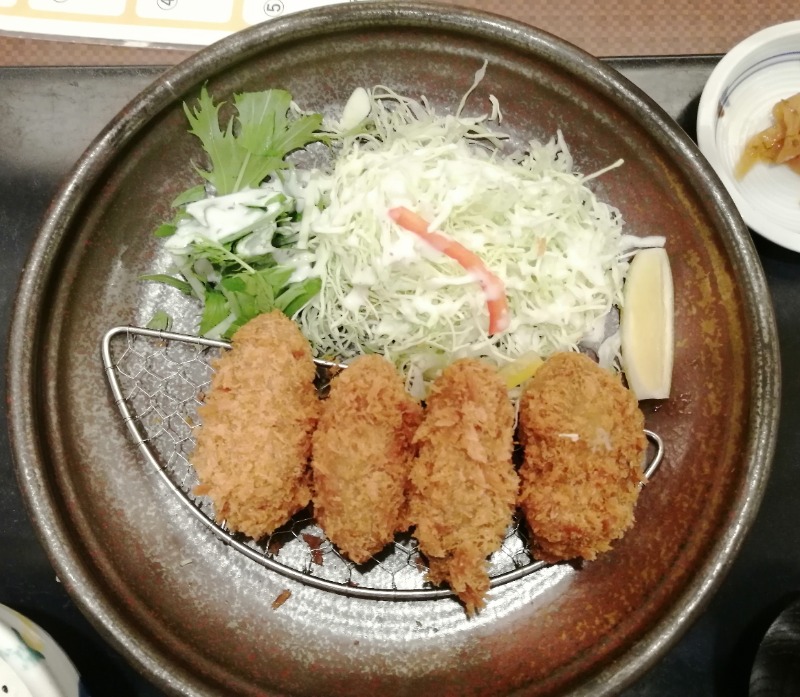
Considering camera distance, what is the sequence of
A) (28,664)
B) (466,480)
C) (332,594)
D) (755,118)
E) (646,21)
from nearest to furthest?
(28,664)
(466,480)
(332,594)
(755,118)
(646,21)

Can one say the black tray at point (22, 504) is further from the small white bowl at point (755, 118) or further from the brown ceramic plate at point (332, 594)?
the brown ceramic plate at point (332, 594)

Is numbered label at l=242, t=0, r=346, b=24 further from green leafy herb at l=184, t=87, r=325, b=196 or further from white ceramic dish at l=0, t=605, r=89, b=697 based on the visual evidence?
white ceramic dish at l=0, t=605, r=89, b=697

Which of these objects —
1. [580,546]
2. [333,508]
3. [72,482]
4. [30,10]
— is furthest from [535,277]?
[30,10]

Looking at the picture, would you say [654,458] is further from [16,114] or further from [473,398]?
[16,114]

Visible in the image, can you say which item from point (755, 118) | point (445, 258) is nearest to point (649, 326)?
point (445, 258)

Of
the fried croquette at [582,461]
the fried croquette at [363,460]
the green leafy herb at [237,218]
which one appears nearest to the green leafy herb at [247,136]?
the green leafy herb at [237,218]

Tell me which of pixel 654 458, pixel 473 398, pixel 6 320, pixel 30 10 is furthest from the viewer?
pixel 30 10

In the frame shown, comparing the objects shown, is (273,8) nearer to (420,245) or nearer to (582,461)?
(420,245)
